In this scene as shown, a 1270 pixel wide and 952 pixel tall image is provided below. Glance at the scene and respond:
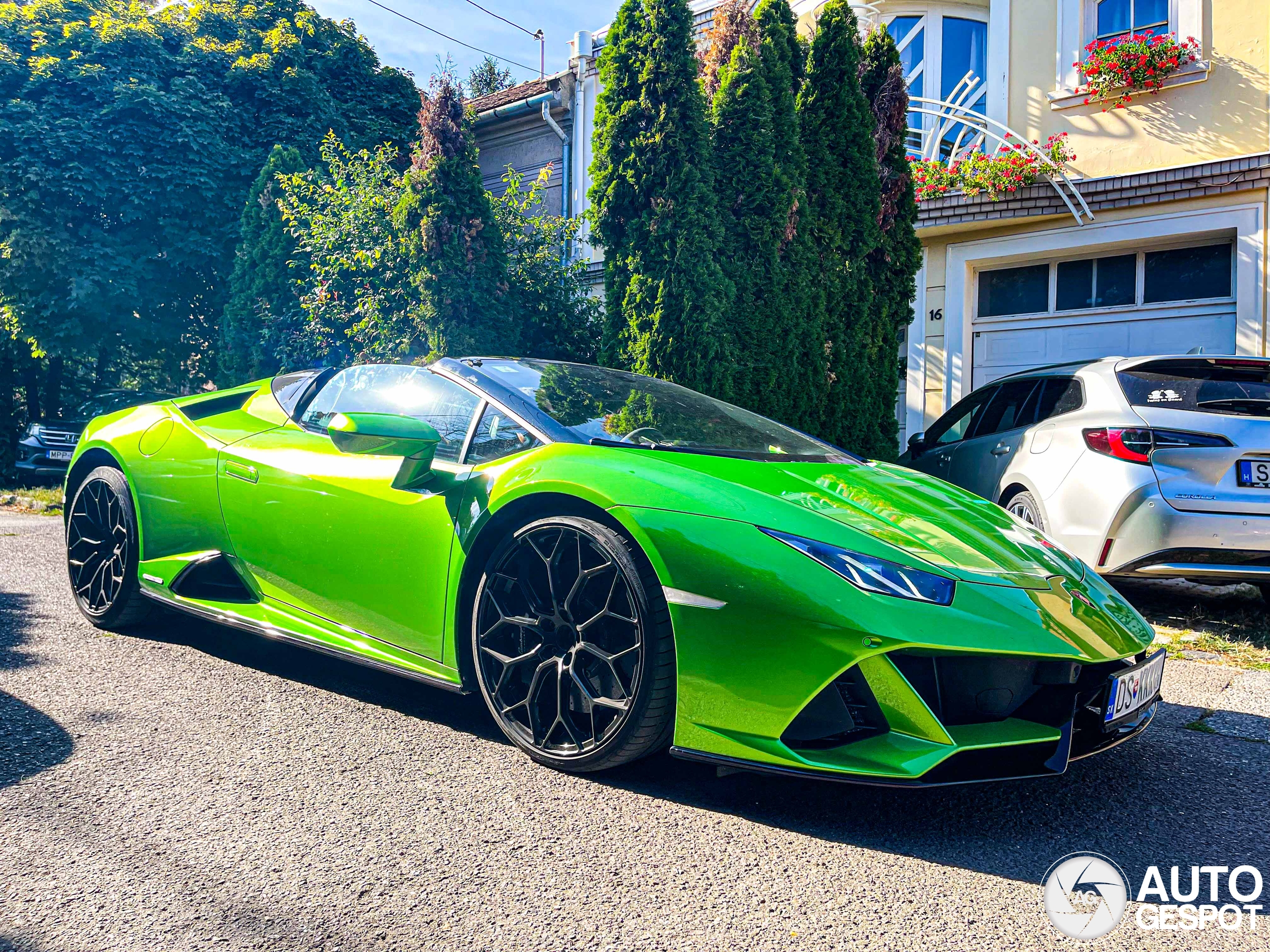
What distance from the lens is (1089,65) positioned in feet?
31.2

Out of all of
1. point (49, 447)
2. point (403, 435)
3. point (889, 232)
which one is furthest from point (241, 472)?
point (49, 447)

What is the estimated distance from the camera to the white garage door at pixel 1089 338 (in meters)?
9.14

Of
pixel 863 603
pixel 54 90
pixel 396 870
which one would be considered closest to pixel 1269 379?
pixel 863 603

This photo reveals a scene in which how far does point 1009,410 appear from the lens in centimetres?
623

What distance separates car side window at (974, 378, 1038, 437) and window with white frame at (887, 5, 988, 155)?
5.23m

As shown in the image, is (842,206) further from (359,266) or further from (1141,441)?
(359,266)

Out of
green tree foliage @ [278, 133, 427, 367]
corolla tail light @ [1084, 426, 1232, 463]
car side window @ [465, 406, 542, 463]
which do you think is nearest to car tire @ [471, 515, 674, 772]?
car side window @ [465, 406, 542, 463]

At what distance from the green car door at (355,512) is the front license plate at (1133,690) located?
1.81 m

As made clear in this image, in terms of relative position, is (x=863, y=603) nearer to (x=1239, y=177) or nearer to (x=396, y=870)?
(x=396, y=870)

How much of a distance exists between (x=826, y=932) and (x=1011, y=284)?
384 inches

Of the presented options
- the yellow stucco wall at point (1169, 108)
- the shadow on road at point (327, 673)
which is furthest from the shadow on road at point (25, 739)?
the yellow stucco wall at point (1169, 108)

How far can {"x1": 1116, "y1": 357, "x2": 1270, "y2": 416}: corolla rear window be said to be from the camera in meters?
4.67

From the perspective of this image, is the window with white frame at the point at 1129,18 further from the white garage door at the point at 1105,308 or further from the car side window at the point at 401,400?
the car side window at the point at 401,400

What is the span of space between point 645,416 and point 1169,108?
8.39 metres
